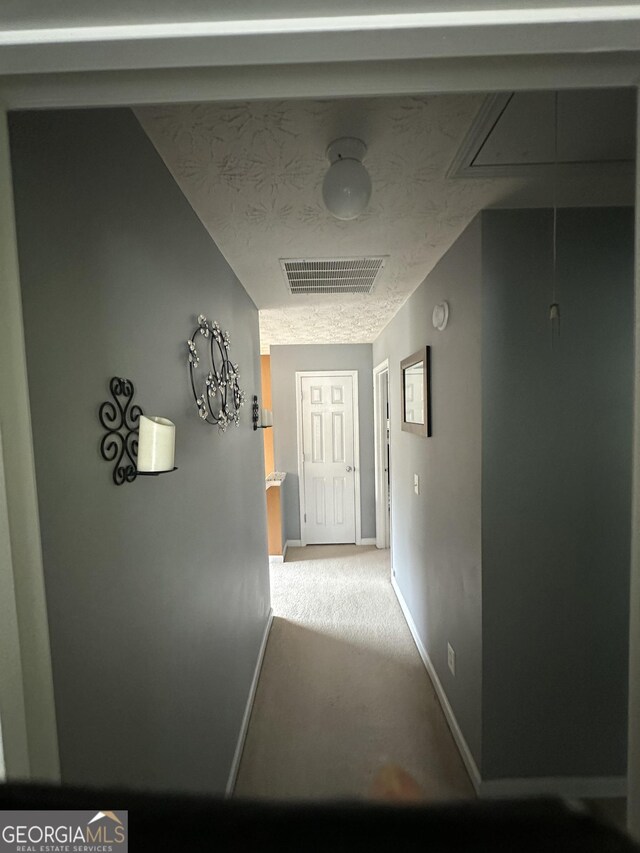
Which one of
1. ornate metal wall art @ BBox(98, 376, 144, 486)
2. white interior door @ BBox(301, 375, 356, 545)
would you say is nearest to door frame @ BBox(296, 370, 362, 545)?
white interior door @ BBox(301, 375, 356, 545)

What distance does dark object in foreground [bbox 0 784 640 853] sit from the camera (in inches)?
8.4

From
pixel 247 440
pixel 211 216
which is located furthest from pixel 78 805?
pixel 247 440

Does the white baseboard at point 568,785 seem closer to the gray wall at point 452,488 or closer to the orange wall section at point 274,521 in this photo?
the gray wall at point 452,488

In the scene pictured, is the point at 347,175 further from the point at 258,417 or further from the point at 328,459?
the point at 328,459

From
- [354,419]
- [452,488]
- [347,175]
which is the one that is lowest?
[452,488]

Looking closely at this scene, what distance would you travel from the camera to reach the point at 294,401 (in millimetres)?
4254

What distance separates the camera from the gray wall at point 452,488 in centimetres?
151

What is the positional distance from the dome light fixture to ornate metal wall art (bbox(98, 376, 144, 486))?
77 centimetres

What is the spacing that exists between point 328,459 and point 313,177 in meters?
3.33

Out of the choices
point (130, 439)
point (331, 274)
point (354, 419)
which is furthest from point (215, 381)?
Result: point (354, 419)

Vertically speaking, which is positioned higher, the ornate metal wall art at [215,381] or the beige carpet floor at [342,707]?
the ornate metal wall art at [215,381]

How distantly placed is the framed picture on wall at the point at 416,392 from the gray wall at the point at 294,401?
1.50 meters

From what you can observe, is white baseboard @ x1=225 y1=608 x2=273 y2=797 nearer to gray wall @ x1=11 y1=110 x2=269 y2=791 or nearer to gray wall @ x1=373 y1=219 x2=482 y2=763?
gray wall @ x1=11 y1=110 x2=269 y2=791

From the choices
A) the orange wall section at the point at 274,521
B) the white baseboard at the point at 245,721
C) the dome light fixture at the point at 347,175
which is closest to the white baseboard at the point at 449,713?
the white baseboard at the point at 245,721
